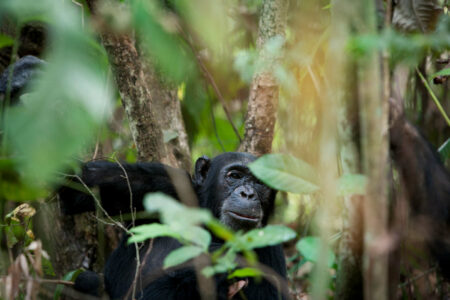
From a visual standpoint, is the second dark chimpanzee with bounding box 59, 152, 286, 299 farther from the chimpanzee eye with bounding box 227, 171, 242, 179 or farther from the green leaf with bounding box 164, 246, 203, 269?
the green leaf with bounding box 164, 246, 203, 269

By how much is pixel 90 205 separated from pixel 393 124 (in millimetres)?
2315

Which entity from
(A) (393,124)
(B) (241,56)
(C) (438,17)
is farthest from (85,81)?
(B) (241,56)

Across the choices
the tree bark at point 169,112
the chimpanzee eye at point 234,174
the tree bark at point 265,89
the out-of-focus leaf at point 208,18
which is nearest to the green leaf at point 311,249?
the out-of-focus leaf at point 208,18

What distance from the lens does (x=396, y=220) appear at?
8.63 feet

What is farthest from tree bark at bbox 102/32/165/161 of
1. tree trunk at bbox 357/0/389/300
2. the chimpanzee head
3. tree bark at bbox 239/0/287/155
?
tree trunk at bbox 357/0/389/300

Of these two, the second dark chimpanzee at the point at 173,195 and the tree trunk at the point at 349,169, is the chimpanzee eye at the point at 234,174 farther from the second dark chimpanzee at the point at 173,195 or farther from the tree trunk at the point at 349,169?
the tree trunk at the point at 349,169

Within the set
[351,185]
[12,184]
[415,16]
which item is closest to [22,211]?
[12,184]

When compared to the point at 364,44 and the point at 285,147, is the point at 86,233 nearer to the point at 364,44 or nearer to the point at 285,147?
the point at 285,147

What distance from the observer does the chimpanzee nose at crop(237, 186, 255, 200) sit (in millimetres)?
4045

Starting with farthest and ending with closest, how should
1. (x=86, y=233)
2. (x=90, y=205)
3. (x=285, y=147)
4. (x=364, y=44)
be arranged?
(x=285, y=147), (x=86, y=233), (x=90, y=205), (x=364, y=44)

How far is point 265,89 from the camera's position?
455 centimetres

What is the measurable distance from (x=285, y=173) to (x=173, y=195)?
7.17 ft

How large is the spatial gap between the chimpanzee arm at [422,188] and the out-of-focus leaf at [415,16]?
528mm

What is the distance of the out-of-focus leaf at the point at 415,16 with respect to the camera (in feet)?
9.71
